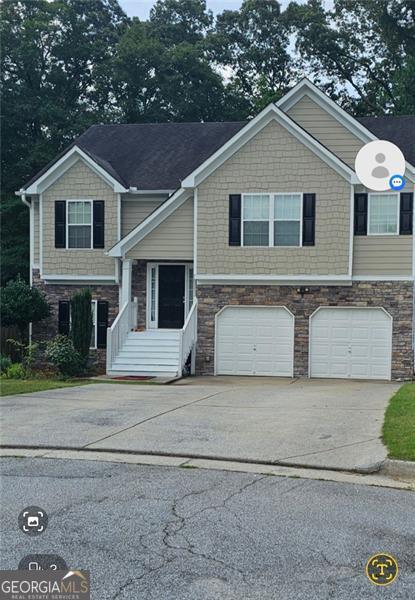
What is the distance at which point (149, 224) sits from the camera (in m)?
21.8

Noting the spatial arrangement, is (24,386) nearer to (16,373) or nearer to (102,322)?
(16,373)

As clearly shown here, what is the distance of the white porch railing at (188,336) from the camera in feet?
66.3

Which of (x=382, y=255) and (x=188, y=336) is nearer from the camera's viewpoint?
(x=382, y=255)

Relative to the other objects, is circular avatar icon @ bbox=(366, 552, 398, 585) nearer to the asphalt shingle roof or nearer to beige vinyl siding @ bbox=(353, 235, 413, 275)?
beige vinyl siding @ bbox=(353, 235, 413, 275)

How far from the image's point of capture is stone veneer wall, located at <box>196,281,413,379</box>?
20328 millimetres

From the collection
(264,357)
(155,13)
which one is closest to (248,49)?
(155,13)

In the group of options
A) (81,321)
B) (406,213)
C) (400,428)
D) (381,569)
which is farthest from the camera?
(81,321)

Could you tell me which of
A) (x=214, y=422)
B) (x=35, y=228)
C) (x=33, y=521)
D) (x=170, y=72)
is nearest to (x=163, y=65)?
(x=170, y=72)

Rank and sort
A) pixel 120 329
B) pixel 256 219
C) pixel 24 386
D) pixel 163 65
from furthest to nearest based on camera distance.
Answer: pixel 163 65 → pixel 120 329 → pixel 256 219 → pixel 24 386

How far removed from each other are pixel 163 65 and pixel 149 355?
859 inches

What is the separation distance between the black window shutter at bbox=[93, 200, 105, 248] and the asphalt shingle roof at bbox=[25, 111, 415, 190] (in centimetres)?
108

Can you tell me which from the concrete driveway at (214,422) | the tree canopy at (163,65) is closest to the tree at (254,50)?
the tree canopy at (163,65)

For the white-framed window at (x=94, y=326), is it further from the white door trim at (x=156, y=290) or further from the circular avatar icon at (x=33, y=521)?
the circular avatar icon at (x=33, y=521)

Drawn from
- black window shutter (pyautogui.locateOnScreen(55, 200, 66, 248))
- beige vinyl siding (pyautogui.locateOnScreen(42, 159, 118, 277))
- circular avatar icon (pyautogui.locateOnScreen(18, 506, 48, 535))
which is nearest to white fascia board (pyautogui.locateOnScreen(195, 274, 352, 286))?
beige vinyl siding (pyautogui.locateOnScreen(42, 159, 118, 277))
